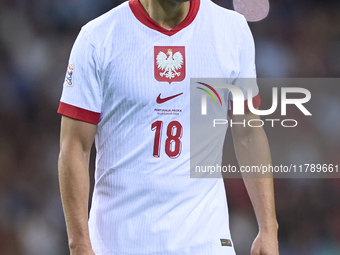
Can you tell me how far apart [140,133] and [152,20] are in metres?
0.44

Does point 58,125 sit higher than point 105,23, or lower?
lower

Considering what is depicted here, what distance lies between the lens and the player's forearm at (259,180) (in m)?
2.26

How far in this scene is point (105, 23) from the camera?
2145 mm

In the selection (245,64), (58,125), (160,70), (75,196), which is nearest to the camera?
(75,196)

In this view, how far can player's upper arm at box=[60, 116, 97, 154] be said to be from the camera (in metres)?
2.03

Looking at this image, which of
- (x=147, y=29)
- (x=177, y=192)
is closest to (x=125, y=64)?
(x=147, y=29)

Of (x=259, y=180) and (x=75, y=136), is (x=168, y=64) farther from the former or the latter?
(x=259, y=180)

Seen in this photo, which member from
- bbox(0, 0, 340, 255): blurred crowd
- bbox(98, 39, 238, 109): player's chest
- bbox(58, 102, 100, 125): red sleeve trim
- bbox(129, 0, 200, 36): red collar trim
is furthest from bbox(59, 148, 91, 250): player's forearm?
bbox(0, 0, 340, 255): blurred crowd

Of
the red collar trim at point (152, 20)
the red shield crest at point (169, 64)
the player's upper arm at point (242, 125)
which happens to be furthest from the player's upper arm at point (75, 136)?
the player's upper arm at point (242, 125)

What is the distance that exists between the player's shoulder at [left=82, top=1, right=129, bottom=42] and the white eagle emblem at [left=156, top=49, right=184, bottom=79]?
211 mm

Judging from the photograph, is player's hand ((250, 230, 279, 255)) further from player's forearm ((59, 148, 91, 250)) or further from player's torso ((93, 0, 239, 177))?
player's forearm ((59, 148, 91, 250))

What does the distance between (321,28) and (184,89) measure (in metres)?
3.55

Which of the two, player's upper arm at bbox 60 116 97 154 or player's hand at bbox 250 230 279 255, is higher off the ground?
player's upper arm at bbox 60 116 97 154

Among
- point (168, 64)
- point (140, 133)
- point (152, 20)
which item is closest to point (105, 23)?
point (152, 20)
